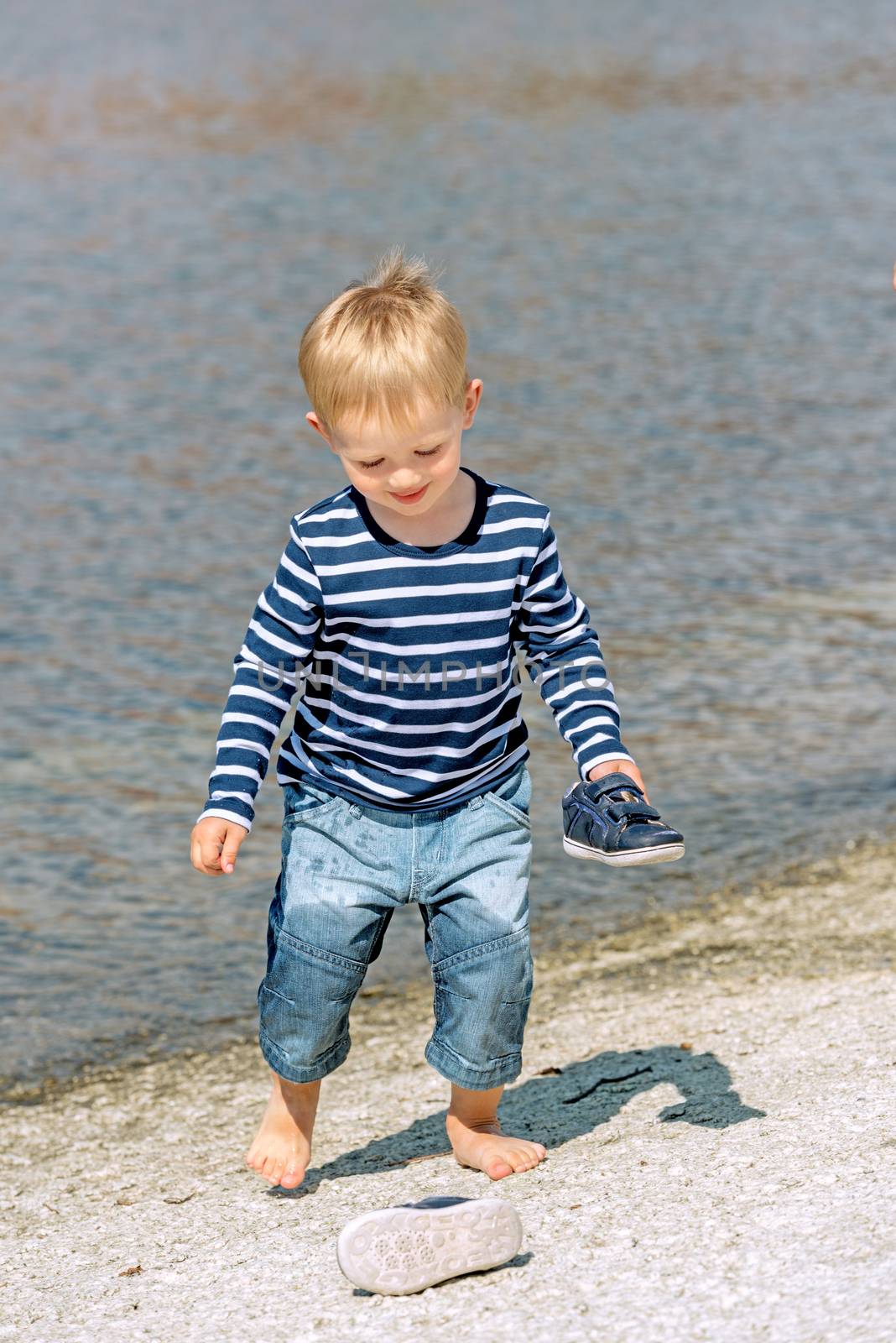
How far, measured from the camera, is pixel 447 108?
17562mm

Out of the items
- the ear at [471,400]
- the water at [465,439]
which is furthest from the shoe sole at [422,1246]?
the water at [465,439]

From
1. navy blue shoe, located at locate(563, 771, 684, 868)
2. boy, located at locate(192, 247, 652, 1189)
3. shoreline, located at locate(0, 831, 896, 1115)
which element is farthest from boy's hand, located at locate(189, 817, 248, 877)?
shoreline, located at locate(0, 831, 896, 1115)

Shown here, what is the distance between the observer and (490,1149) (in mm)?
3111

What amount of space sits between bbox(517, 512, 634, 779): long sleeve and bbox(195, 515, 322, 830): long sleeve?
13.8 inches

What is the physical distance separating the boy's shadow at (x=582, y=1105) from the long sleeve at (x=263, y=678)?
737mm

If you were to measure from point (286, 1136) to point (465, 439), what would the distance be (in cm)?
548

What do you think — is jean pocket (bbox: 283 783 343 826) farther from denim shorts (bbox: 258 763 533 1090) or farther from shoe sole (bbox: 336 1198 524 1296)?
shoe sole (bbox: 336 1198 524 1296)

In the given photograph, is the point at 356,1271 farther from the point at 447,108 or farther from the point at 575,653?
the point at 447,108

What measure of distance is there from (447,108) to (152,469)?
34.3 feet

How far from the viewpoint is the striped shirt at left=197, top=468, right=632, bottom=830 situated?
9.50ft

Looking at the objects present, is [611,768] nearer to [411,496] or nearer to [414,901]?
[414,901]

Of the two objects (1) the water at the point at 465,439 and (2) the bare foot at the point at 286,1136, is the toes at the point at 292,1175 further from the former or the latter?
(1) the water at the point at 465,439

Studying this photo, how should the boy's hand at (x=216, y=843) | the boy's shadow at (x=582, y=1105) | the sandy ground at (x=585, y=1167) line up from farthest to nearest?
the boy's shadow at (x=582, y=1105)
the boy's hand at (x=216, y=843)
the sandy ground at (x=585, y=1167)

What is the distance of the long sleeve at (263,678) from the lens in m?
2.91
